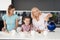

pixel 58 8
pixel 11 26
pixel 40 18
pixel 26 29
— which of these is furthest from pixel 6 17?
pixel 58 8

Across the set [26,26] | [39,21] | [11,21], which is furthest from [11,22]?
[39,21]

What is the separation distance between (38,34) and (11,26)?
0.29m

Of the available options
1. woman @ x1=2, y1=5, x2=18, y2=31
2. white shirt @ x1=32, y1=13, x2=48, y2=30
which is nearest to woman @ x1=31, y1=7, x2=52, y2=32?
white shirt @ x1=32, y1=13, x2=48, y2=30

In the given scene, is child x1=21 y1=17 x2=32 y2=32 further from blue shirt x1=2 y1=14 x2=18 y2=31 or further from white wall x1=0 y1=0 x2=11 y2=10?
white wall x1=0 y1=0 x2=11 y2=10

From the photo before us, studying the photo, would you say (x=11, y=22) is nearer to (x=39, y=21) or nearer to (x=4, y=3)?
(x=39, y=21)

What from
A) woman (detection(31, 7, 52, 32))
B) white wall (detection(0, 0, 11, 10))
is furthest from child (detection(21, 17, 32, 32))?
white wall (detection(0, 0, 11, 10))

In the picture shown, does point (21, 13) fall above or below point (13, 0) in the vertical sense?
below

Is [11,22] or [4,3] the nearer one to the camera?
[11,22]

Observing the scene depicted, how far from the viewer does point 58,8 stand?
3.59 metres

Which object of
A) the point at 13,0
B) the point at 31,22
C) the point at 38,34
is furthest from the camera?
the point at 13,0

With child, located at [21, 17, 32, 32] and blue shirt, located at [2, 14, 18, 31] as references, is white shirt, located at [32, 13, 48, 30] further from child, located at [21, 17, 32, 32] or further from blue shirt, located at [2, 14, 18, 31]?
blue shirt, located at [2, 14, 18, 31]

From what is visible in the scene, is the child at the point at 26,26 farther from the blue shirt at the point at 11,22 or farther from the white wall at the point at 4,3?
the white wall at the point at 4,3

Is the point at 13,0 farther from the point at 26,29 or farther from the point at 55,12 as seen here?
the point at 26,29

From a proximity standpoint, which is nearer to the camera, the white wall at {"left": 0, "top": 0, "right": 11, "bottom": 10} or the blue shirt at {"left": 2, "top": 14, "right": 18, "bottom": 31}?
the blue shirt at {"left": 2, "top": 14, "right": 18, "bottom": 31}
